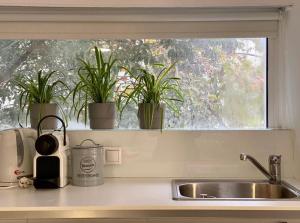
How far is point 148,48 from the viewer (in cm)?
239

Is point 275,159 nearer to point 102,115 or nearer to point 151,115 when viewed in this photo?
point 151,115

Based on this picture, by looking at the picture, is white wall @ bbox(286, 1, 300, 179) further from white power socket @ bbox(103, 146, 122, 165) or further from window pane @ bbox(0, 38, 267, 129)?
white power socket @ bbox(103, 146, 122, 165)

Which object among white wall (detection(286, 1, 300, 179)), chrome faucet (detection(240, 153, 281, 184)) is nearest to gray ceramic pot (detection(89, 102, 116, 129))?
chrome faucet (detection(240, 153, 281, 184))

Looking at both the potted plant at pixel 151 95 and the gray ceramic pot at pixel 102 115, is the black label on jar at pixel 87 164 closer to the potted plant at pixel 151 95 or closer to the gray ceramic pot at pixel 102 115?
the gray ceramic pot at pixel 102 115

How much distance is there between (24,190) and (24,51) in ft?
3.04

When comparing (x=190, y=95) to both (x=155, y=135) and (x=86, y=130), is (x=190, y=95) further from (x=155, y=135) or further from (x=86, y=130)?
(x=86, y=130)

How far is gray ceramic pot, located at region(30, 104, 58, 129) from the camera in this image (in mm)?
2219

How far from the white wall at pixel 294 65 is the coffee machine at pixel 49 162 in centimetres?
128

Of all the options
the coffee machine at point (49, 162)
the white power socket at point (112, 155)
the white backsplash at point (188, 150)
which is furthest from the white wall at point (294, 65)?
the coffee machine at point (49, 162)

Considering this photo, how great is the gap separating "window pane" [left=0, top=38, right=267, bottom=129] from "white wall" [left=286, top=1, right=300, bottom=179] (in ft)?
0.64

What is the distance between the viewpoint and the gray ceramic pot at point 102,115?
7.20ft
